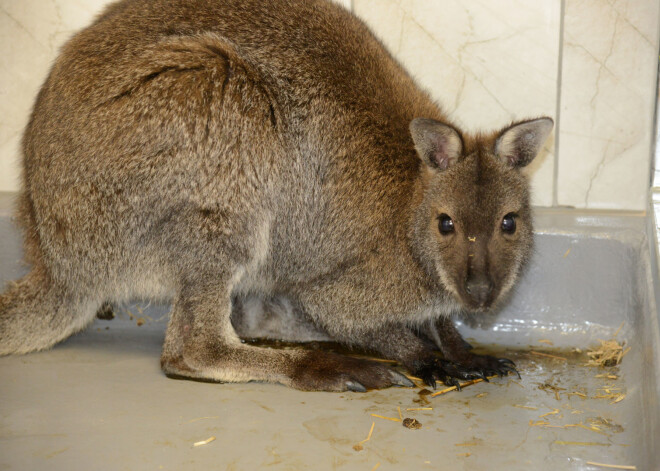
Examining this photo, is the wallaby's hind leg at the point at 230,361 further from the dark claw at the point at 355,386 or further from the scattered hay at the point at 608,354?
the scattered hay at the point at 608,354

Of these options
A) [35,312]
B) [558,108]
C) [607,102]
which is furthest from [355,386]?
[607,102]

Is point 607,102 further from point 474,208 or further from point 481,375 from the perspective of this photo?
point 481,375

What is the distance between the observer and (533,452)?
3238mm

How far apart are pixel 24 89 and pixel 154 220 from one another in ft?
6.83

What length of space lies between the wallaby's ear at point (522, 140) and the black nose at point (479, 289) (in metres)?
0.63

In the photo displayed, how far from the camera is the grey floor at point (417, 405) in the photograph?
10.4 ft

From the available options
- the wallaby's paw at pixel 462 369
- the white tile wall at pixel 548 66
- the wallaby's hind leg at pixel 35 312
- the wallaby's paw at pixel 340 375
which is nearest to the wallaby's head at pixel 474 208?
the wallaby's paw at pixel 462 369

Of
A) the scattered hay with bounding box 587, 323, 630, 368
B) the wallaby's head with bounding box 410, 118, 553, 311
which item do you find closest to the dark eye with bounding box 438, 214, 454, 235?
the wallaby's head with bounding box 410, 118, 553, 311

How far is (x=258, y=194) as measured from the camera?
3.74m

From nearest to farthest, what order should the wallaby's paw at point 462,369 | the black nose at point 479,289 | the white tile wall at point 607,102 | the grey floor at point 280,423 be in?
1. the grey floor at point 280,423
2. the black nose at point 479,289
3. the wallaby's paw at point 462,369
4. the white tile wall at point 607,102

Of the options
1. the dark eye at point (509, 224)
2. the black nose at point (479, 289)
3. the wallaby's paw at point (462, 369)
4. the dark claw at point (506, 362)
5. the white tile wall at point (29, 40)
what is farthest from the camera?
the white tile wall at point (29, 40)

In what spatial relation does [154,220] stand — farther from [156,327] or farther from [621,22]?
[621,22]

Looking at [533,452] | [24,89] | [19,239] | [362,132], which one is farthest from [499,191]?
[24,89]

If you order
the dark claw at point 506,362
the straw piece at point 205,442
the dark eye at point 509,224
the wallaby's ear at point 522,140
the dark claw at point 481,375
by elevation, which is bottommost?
the straw piece at point 205,442
